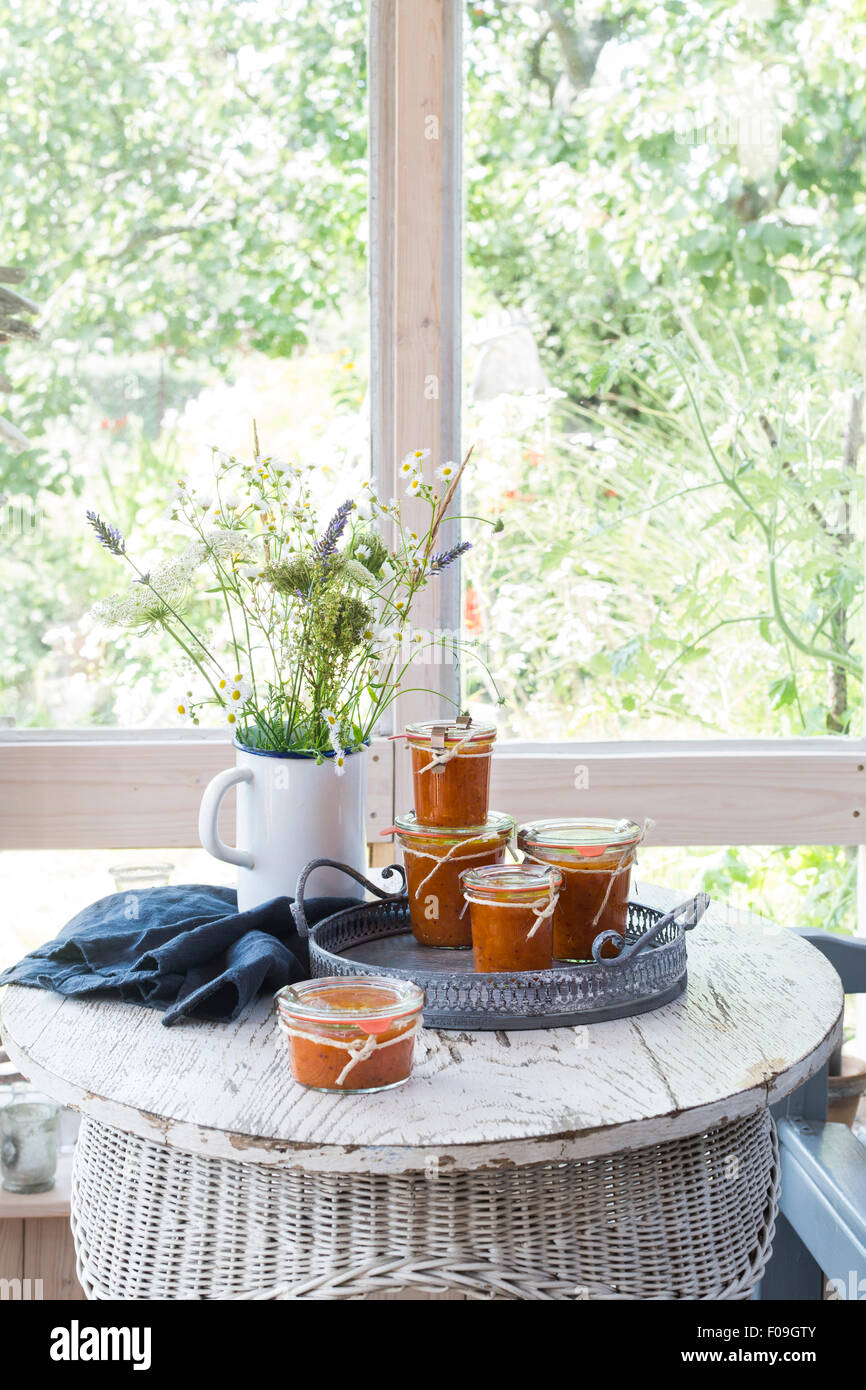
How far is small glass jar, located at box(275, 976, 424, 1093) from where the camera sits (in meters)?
0.93

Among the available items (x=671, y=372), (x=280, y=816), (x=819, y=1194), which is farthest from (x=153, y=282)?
(x=819, y=1194)

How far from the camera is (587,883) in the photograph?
1.17 meters

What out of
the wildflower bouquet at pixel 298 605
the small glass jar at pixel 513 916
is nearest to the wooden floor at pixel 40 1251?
the wildflower bouquet at pixel 298 605

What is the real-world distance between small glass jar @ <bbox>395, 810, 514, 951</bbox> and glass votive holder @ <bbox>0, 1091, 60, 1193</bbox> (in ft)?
3.32

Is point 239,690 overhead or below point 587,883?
overhead

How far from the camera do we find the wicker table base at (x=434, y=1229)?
897 millimetres

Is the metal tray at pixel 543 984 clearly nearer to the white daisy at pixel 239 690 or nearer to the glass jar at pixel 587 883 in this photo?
the glass jar at pixel 587 883

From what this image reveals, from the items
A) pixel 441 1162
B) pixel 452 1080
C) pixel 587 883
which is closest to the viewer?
pixel 441 1162

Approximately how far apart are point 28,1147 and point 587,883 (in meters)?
1.23

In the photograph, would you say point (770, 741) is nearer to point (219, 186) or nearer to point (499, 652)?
point (499, 652)

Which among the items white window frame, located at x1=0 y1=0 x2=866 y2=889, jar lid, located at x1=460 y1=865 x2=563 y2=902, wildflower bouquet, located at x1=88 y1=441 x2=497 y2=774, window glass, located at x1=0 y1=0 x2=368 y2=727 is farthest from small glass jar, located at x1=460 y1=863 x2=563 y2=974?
window glass, located at x1=0 y1=0 x2=368 y2=727

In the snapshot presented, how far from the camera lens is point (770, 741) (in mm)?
2326

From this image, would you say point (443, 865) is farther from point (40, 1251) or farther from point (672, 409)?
point (672, 409)

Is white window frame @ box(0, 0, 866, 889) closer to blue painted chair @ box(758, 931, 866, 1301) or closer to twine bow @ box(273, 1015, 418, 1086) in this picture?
blue painted chair @ box(758, 931, 866, 1301)
